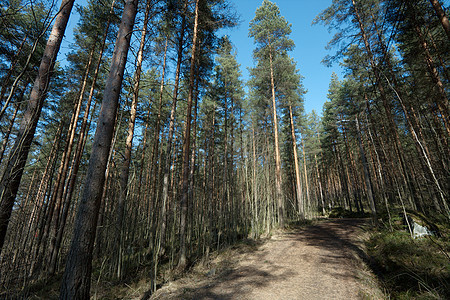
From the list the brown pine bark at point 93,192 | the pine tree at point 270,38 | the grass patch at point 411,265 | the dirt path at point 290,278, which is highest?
the pine tree at point 270,38

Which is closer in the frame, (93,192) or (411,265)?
(93,192)

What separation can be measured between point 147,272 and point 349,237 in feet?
25.9

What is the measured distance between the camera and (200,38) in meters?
8.20

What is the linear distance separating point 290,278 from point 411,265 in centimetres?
269

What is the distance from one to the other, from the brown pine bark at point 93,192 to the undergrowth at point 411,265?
13.5 feet

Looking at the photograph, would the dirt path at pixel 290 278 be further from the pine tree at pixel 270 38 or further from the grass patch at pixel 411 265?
the pine tree at pixel 270 38

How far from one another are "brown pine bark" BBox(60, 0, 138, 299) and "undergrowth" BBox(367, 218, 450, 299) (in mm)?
4118

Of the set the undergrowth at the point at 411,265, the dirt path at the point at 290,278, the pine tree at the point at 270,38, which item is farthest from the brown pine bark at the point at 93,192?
the pine tree at the point at 270,38

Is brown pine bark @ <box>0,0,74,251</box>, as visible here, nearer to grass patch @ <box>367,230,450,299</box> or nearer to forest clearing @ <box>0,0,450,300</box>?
forest clearing @ <box>0,0,450,300</box>

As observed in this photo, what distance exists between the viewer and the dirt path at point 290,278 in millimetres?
3877

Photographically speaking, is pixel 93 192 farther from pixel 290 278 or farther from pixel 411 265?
pixel 411 265

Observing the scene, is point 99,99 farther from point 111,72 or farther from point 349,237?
point 349,237

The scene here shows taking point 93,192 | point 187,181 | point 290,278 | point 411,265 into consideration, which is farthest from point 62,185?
point 411,265

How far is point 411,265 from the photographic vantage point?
4141 mm
